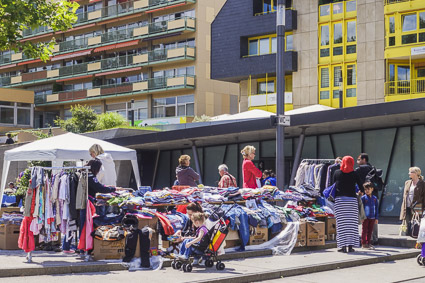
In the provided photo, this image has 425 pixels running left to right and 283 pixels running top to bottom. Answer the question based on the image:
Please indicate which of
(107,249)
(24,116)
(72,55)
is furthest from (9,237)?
(24,116)

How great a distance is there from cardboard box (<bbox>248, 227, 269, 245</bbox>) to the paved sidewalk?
1.79 feet

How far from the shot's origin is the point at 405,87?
36031 mm

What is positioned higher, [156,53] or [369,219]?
[156,53]

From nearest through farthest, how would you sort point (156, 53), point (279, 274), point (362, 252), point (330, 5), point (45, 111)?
1. point (279, 274)
2. point (362, 252)
3. point (330, 5)
4. point (156, 53)
5. point (45, 111)

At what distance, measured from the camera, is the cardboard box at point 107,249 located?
11.0 metres

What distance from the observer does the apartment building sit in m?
52.8

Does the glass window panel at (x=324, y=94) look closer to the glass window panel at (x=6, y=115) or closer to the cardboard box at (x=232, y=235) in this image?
the cardboard box at (x=232, y=235)

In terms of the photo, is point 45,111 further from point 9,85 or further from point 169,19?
point 169,19

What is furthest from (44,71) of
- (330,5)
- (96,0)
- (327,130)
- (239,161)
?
(327,130)

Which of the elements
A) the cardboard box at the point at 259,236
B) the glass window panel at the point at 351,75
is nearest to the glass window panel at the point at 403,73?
the glass window panel at the point at 351,75

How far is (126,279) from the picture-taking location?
9.59 m

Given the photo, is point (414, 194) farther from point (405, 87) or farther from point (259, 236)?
point (405, 87)

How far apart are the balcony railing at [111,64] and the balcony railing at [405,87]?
19936 millimetres

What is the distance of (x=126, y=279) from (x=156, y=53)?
4570cm
